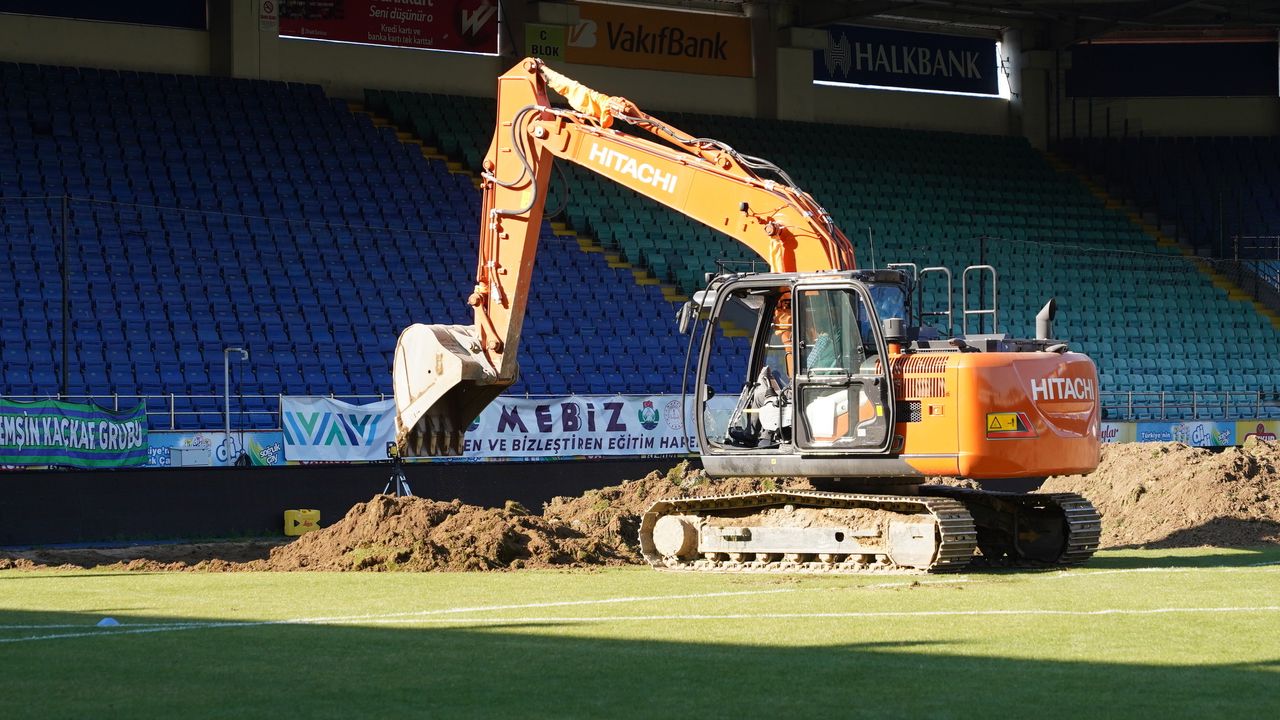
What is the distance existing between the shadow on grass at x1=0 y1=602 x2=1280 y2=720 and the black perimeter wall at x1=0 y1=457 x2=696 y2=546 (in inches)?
412

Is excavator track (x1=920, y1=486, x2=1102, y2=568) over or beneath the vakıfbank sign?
beneath

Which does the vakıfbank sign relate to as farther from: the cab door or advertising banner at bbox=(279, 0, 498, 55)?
the cab door

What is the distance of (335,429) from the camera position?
77.4 ft

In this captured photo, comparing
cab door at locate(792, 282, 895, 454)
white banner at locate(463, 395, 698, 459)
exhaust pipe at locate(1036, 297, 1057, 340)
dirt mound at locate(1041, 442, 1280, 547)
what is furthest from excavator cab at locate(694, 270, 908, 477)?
white banner at locate(463, 395, 698, 459)

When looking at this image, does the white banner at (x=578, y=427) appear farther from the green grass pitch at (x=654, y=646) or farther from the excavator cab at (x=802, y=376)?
the green grass pitch at (x=654, y=646)

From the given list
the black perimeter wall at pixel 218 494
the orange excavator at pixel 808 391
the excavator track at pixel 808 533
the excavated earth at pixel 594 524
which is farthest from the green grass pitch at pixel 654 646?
the black perimeter wall at pixel 218 494

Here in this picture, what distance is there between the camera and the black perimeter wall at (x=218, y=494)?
2088cm

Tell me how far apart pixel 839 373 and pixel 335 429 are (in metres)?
9.93

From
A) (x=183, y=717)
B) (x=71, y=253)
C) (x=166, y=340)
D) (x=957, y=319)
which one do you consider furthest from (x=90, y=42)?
(x=183, y=717)

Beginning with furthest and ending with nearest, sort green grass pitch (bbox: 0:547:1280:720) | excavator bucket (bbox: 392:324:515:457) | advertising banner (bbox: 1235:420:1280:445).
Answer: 1. advertising banner (bbox: 1235:420:1280:445)
2. excavator bucket (bbox: 392:324:515:457)
3. green grass pitch (bbox: 0:547:1280:720)

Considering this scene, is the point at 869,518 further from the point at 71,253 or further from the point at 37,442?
the point at 71,253

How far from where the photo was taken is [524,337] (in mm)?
30375

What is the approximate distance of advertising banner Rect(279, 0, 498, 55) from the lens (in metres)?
36.2

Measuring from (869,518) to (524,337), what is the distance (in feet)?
49.8
